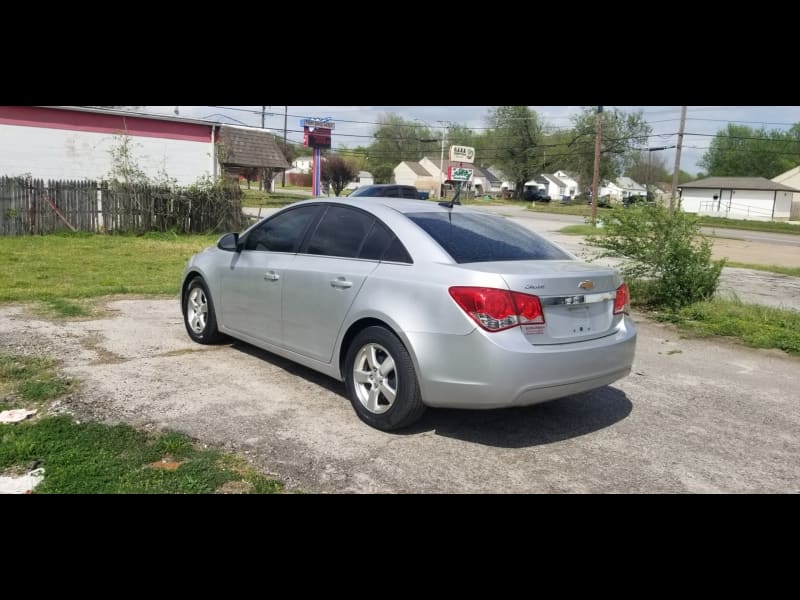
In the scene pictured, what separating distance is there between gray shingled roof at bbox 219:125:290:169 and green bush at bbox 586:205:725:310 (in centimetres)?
2719

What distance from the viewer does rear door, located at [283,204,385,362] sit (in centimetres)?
475

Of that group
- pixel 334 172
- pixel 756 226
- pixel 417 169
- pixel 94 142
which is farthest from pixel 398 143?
pixel 94 142

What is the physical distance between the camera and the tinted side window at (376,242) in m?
4.70

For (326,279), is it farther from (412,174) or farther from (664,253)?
(412,174)

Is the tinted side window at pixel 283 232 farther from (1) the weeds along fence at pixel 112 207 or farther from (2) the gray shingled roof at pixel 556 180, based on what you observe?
(2) the gray shingled roof at pixel 556 180

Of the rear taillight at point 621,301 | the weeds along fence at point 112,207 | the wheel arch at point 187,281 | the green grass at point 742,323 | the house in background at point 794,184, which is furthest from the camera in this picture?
the house in background at point 794,184

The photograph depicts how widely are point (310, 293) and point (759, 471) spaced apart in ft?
11.0

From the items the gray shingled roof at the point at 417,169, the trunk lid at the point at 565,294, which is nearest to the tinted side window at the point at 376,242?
the trunk lid at the point at 565,294

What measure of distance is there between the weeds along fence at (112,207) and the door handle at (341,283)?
1398 cm

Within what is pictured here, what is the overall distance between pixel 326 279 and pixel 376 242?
1.62ft

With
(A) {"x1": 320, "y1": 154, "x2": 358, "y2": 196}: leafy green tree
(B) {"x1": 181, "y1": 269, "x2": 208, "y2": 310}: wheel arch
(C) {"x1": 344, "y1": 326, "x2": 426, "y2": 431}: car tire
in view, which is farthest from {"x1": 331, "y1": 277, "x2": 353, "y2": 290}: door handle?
(A) {"x1": 320, "y1": 154, "x2": 358, "y2": 196}: leafy green tree

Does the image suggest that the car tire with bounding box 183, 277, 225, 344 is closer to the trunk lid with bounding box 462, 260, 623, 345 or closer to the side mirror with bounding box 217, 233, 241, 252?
the side mirror with bounding box 217, 233, 241, 252

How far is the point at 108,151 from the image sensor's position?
65.4ft
